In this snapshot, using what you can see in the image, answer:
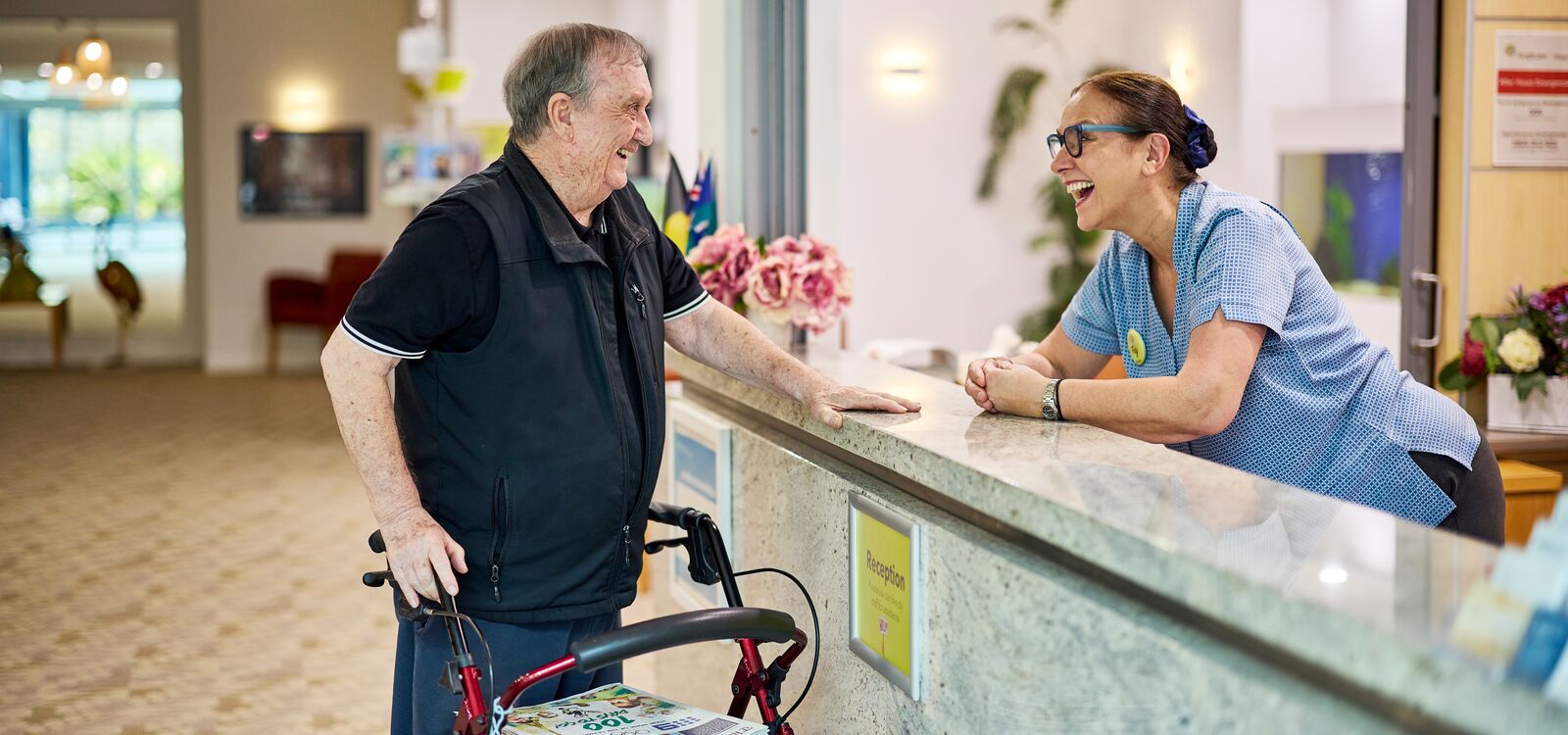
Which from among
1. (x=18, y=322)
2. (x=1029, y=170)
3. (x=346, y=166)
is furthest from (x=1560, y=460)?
(x=18, y=322)

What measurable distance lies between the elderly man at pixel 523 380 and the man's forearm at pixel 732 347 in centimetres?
24

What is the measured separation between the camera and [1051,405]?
220 cm

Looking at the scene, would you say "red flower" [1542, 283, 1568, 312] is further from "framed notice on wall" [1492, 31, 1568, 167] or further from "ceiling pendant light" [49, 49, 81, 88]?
"ceiling pendant light" [49, 49, 81, 88]

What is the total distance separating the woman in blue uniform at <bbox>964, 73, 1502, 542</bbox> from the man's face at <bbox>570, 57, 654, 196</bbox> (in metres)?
0.67

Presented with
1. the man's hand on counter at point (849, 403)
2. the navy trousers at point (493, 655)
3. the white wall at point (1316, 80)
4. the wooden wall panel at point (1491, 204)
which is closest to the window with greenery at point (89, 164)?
the white wall at point (1316, 80)

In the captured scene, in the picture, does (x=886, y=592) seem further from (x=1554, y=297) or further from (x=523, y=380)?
(x=1554, y=297)

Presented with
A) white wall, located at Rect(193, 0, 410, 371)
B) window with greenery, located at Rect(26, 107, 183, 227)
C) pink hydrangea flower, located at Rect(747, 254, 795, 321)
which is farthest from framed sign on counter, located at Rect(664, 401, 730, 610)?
window with greenery, located at Rect(26, 107, 183, 227)

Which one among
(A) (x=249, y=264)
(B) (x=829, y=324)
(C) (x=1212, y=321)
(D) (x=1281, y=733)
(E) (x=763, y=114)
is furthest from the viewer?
(A) (x=249, y=264)

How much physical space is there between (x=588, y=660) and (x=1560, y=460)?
3628 millimetres

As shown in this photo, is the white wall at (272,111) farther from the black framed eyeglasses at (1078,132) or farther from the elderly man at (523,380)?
the black framed eyeglasses at (1078,132)

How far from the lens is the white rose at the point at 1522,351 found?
13.8 feet

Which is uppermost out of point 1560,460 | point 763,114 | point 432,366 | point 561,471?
point 763,114

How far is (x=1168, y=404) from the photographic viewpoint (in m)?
2.02

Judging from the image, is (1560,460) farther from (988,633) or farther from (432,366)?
(432,366)
